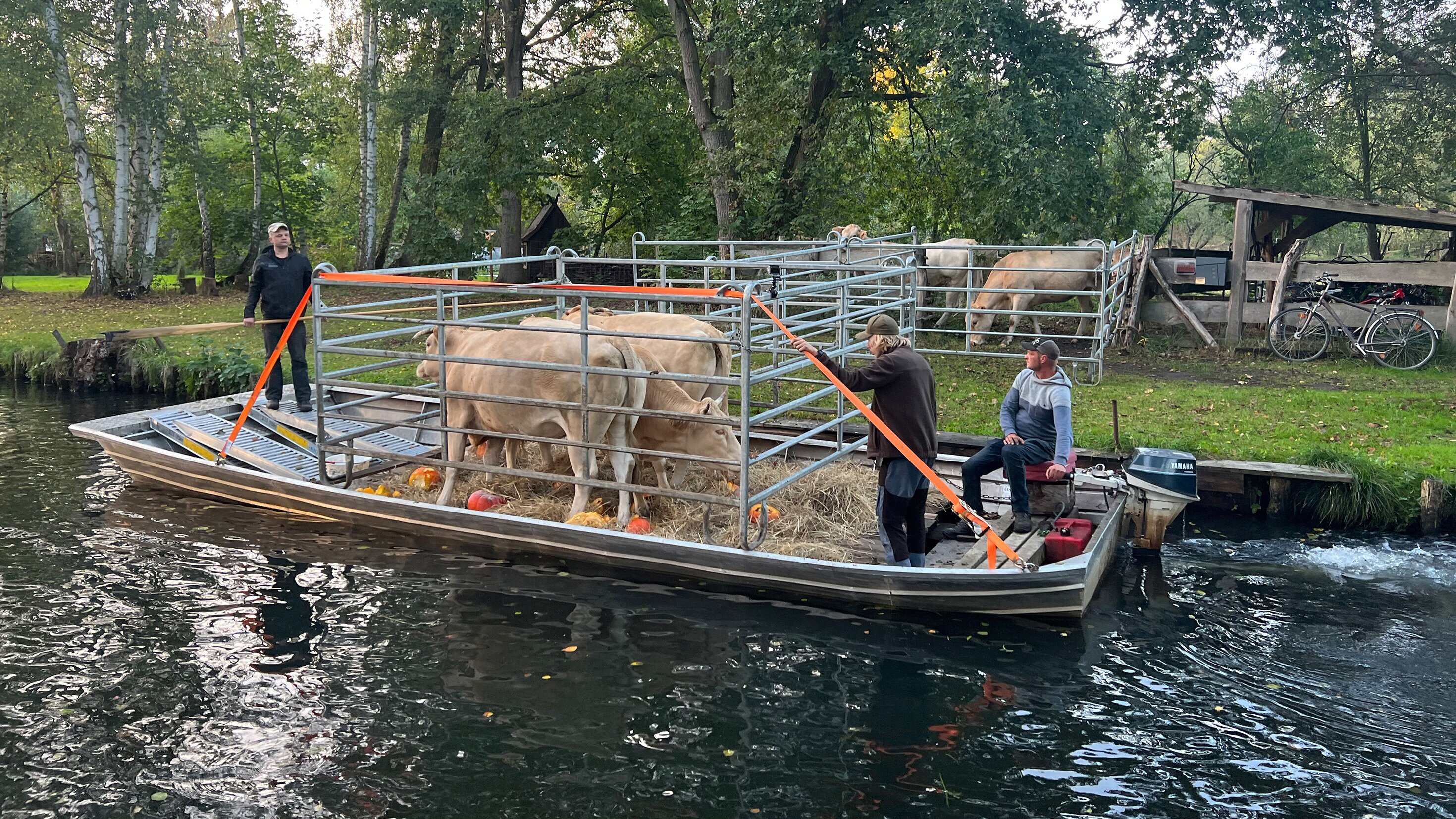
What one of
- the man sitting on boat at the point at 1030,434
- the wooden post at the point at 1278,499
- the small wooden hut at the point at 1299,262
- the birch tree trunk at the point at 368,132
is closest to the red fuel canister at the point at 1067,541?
the man sitting on boat at the point at 1030,434

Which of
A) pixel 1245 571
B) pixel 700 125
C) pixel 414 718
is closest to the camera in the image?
pixel 414 718

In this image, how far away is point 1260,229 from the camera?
19453 millimetres

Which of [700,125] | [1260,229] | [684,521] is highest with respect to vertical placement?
[700,125]

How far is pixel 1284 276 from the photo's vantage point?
60.2 ft

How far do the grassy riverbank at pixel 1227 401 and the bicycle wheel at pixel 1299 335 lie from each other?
0.90 ft

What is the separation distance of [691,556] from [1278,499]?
640 centimetres

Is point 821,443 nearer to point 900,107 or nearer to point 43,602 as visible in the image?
point 43,602

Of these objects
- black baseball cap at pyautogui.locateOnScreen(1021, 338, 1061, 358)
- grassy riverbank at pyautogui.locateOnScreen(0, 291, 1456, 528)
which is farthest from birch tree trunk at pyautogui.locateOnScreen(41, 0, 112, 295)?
black baseball cap at pyautogui.locateOnScreen(1021, 338, 1061, 358)

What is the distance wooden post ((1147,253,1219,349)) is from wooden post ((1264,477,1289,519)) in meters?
7.84

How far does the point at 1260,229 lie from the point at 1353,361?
3008mm

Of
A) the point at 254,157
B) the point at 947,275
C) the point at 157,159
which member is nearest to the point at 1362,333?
the point at 947,275

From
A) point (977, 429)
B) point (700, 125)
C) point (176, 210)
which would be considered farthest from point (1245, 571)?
point (176, 210)

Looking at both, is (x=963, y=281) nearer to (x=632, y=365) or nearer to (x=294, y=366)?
(x=294, y=366)

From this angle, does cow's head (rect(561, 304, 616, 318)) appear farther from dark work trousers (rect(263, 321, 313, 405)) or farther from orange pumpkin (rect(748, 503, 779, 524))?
dark work trousers (rect(263, 321, 313, 405))
